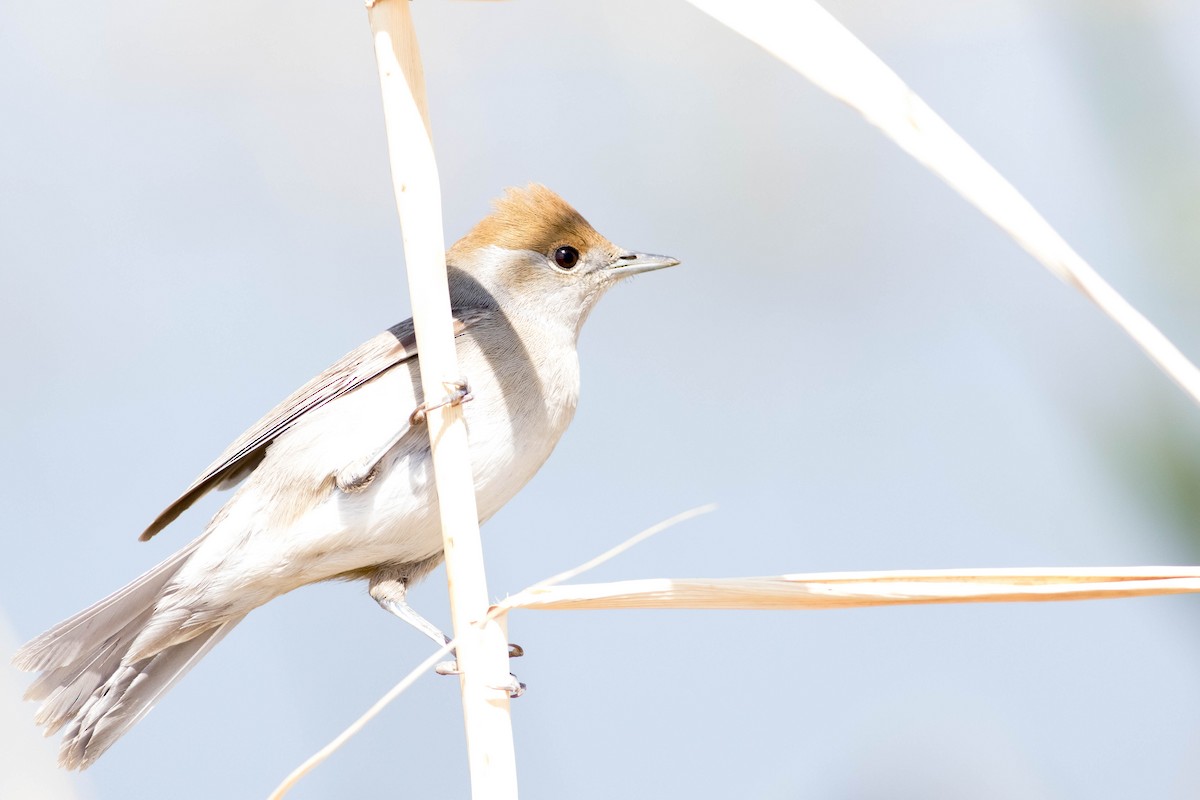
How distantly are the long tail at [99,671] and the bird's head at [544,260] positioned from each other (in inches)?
37.9

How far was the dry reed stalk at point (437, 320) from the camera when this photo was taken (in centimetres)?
133

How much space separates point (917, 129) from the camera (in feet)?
3.51

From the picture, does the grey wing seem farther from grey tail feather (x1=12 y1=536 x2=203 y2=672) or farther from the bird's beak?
the bird's beak

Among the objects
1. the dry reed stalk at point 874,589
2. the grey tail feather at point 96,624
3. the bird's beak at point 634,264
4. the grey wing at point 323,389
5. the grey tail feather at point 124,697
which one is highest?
the bird's beak at point 634,264

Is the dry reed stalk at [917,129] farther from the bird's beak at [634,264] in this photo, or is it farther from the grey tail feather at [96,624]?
the grey tail feather at [96,624]

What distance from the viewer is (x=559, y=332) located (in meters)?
2.73

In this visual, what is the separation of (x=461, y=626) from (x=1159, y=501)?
206cm

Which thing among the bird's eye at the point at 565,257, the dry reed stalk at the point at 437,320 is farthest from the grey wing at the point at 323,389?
the dry reed stalk at the point at 437,320

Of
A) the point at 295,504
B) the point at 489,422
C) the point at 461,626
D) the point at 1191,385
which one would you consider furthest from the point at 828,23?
the point at 295,504

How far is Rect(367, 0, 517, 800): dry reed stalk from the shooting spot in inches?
52.5

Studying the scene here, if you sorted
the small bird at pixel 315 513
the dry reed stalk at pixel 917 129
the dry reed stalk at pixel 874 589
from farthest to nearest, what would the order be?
the small bird at pixel 315 513
the dry reed stalk at pixel 874 589
the dry reed stalk at pixel 917 129

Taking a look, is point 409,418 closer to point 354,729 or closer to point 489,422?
point 489,422

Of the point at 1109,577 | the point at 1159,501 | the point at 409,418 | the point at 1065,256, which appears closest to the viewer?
the point at 1065,256

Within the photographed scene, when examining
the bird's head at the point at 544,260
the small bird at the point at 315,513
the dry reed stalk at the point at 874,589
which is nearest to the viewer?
the dry reed stalk at the point at 874,589
